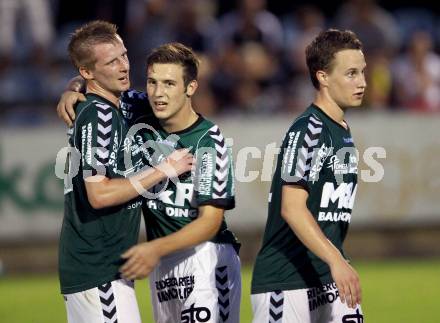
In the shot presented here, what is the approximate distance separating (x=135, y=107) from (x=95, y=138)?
806 mm

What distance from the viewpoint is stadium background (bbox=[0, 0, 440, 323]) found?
14289mm

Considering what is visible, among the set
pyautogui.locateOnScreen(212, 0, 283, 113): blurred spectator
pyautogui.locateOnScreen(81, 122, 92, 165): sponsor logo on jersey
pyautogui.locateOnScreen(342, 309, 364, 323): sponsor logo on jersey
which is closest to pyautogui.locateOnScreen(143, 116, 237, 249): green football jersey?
pyautogui.locateOnScreen(81, 122, 92, 165): sponsor logo on jersey

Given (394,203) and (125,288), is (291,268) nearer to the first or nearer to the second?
(125,288)

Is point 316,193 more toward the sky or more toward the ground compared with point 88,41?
more toward the ground

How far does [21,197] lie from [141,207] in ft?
24.5

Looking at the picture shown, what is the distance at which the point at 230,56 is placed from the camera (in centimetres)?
1567

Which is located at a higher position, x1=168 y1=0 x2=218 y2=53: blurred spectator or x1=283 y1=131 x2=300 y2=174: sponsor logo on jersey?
x1=168 y1=0 x2=218 y2=53: blurred spectator

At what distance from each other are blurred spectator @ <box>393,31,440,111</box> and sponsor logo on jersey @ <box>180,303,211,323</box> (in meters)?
9.67

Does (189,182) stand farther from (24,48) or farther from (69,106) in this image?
(24,48)

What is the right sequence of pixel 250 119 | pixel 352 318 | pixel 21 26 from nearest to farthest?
pixel 352 318, pixel 250 119, pixel 21 26

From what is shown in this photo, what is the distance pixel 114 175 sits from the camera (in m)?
6.84

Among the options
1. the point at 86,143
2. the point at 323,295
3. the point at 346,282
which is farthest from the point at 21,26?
the point at 346,282

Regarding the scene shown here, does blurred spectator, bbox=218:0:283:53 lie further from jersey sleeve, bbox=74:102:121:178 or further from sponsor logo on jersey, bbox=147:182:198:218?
jersey sleeve, bbox=74:102:121:178

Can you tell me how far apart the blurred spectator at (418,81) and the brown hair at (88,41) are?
9.65m
